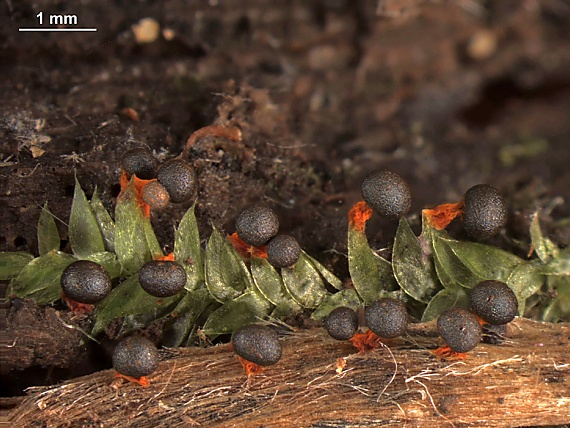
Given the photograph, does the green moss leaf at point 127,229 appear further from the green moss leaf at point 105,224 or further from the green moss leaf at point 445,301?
the green moss leaf at point 445,301

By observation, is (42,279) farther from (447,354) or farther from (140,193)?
(447,354)

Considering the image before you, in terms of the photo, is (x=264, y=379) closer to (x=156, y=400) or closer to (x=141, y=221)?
(x=156, y=400)

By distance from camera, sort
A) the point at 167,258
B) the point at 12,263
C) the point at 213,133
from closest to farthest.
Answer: the point at 167,258, the point at 12,263, the point at 213,133

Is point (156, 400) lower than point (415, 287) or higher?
lower

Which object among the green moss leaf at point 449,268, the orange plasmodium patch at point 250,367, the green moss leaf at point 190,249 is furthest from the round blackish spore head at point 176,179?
the green moss leaf at point 449,268

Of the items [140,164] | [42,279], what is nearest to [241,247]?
[140,164]

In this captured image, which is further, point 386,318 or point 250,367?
point 250,367

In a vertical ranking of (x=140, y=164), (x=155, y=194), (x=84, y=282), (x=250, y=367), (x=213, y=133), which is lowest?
(x=250, y=367)

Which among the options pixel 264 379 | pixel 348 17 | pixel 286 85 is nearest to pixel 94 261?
pixel 264 379
